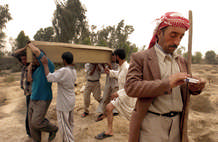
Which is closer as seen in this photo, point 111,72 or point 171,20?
point 171,20

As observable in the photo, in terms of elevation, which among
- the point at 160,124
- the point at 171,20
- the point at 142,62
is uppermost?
the point at 171,20

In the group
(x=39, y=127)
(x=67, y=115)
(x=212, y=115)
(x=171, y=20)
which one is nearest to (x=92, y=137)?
(x=67, y=115)

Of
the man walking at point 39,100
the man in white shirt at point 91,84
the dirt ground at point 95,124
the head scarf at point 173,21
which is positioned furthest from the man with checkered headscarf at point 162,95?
the man in white shirt at point 91,84

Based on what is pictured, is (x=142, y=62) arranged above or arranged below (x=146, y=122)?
above

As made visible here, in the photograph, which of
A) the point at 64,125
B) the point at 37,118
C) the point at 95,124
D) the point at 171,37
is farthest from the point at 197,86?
the point at 95,124

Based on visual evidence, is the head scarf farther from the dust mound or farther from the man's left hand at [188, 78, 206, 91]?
the dust mound

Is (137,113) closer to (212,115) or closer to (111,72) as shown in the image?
(111,72)

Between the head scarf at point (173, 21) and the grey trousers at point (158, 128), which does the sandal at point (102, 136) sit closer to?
the grey trousers at point (158, 128)

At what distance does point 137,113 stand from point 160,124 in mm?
206

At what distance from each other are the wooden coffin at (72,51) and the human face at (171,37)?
5.19 feet

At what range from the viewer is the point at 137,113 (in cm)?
114

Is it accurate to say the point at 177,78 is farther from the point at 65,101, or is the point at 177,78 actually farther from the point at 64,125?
the point at 64,125

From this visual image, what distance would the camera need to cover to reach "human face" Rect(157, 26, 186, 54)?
1049mm

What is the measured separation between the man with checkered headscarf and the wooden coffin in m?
1.46
